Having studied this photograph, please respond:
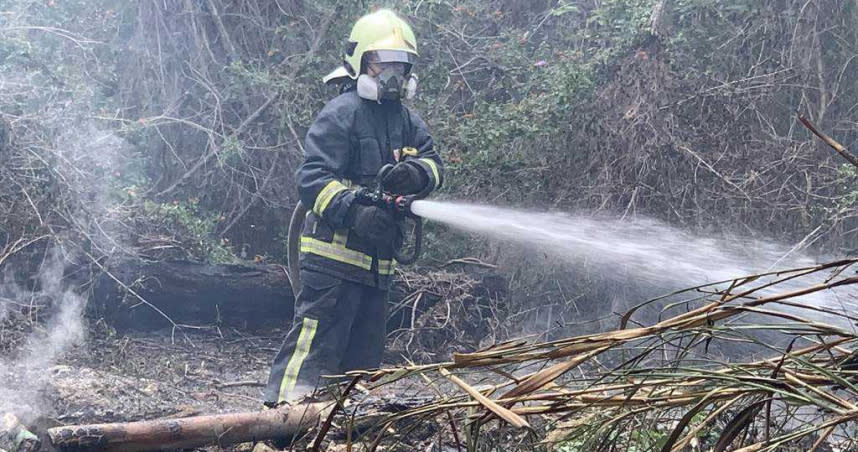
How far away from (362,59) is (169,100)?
3.68m

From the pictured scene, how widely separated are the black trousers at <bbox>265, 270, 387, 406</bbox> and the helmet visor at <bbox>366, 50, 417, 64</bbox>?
4.13 feet

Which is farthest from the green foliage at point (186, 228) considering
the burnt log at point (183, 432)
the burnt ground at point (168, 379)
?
the burnt log at point (183, 432)

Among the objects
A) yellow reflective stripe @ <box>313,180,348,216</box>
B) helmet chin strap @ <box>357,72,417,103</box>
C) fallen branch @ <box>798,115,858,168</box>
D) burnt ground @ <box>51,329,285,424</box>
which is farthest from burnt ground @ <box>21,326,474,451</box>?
fallen branch @ <box>798,115,858,168</box>

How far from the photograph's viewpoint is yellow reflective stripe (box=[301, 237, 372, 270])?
4.78 metres

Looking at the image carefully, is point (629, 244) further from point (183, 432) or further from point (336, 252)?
point (183, 432)

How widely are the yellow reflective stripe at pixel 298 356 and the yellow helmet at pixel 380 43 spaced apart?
144 centimetres

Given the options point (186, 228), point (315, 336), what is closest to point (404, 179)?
point (315, 336)

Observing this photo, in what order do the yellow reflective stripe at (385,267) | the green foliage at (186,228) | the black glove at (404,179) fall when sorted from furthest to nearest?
the green foliage at (186,228) < the yellow reflective stripe at (385,267) < the black glove at (404,179)

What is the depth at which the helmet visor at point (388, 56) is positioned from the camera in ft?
16.2

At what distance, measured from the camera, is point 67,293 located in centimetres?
626

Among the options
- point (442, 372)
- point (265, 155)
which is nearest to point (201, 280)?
point (265, 155)

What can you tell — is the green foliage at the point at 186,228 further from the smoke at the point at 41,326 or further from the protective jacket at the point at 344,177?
the protective jacket at the point at 344,177

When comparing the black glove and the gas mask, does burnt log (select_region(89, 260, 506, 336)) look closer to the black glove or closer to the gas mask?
the black glove

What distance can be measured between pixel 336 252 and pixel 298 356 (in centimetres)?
59
